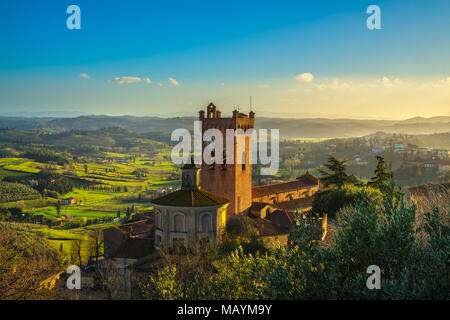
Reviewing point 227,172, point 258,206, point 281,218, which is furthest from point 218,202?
point 281,218

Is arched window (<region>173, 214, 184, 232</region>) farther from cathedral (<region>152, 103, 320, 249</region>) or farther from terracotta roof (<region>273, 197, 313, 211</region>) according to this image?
terracotta roof (<region>273, 197, 313, 211</region>)

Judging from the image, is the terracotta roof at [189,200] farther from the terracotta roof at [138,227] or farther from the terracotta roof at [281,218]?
the terracotta roof at [281,218]

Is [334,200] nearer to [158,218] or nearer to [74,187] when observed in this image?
[158,218]

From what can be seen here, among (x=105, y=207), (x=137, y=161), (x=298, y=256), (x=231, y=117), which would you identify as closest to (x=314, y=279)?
(x=298, y=256)

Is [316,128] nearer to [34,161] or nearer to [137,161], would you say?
[137,161]

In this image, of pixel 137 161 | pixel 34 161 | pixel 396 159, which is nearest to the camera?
pixel 396 159

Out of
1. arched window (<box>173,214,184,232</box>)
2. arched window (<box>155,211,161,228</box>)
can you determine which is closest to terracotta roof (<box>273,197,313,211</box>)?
arched window (<box>173,214,184,232</box>)
